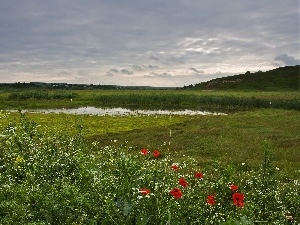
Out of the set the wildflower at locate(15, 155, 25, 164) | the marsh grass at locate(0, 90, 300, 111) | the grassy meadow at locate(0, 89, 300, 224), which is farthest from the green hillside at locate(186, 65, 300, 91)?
the wildflower at locate(15, 155, 25, 164)

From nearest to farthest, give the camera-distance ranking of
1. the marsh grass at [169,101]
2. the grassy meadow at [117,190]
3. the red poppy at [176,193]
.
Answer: the red poppy at [176,193] → the grassy meadow at [117,190] → the marsh grass at [169,101]

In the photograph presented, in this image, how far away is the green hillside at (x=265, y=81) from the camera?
155m

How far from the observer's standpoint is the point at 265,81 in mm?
163000

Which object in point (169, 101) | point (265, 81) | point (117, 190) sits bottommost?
point (117, 190)

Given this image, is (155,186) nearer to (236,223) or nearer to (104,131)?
(236,223)

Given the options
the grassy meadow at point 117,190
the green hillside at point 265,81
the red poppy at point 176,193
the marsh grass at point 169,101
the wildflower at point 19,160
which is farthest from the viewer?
the green hillside at point 265,81

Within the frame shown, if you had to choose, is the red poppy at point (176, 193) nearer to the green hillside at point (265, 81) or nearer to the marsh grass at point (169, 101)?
the marsh grass at point (169, 101)

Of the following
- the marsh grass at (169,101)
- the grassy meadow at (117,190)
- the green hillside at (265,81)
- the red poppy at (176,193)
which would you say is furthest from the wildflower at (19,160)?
the green hillside at (265,81)

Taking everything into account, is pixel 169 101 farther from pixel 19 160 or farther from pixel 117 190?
pixel 117 190

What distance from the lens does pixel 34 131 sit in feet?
33.0

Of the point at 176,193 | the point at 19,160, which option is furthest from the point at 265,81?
the point at 176,193

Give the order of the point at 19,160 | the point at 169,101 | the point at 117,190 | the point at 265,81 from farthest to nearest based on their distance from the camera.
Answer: the point at 265,81, the point at 169,101, the point at 19,160, the point at 117,190

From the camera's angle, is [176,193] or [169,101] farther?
[169,101]

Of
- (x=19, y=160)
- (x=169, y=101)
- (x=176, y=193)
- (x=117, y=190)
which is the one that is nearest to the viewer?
(x=176, y=193)
